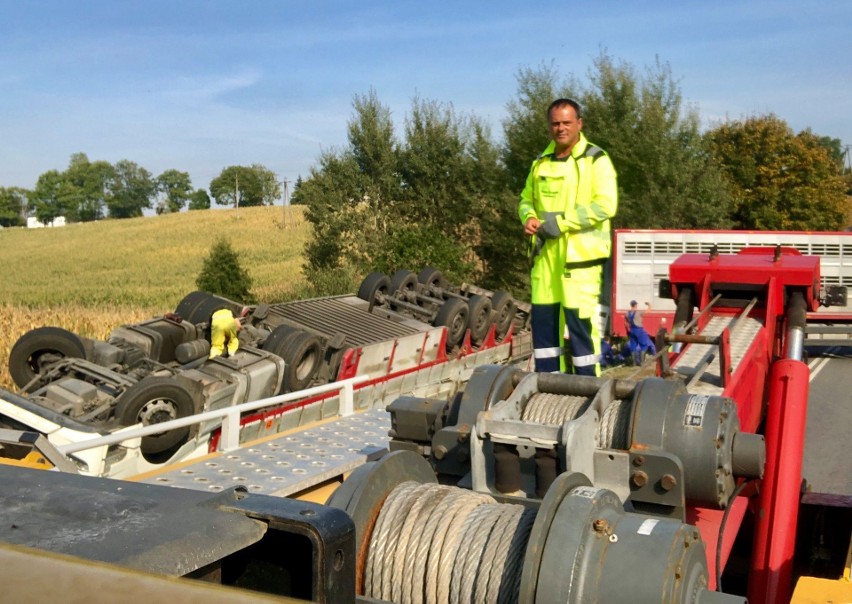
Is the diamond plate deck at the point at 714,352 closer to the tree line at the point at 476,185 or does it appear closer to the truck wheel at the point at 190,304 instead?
the truck wheel at the point at 190,304

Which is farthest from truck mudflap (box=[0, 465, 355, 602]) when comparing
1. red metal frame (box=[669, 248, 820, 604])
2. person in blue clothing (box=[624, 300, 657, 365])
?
person in blue clothing (box=[624, 300, 657, 365])

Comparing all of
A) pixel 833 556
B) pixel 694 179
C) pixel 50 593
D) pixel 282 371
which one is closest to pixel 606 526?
pixel 50 593

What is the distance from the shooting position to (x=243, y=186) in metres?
109

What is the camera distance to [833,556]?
15.7 ft

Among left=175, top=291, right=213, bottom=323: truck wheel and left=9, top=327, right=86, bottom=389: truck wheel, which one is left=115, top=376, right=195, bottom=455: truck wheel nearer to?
left=9, top=327, right=86, bottom=389: truck wheel

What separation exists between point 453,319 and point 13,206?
370 feet

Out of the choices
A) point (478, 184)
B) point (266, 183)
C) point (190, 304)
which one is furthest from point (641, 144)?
point (266, 183)

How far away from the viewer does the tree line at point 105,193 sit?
110m

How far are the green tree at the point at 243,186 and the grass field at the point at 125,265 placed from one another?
25.8m

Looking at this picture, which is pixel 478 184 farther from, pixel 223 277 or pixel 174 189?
pixel 174 189

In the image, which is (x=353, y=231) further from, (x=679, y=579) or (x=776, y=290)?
(x=679, y=579)

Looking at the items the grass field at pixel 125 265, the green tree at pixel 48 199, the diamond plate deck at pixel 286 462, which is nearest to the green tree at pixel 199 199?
the green tree at pixel 48 199

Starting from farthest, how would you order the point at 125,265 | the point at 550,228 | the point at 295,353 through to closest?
1. the point at 125,265
2. the point at 295,353
3. the point at 550,228

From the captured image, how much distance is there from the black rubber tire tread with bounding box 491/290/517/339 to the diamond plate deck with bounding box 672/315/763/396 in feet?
29.7
